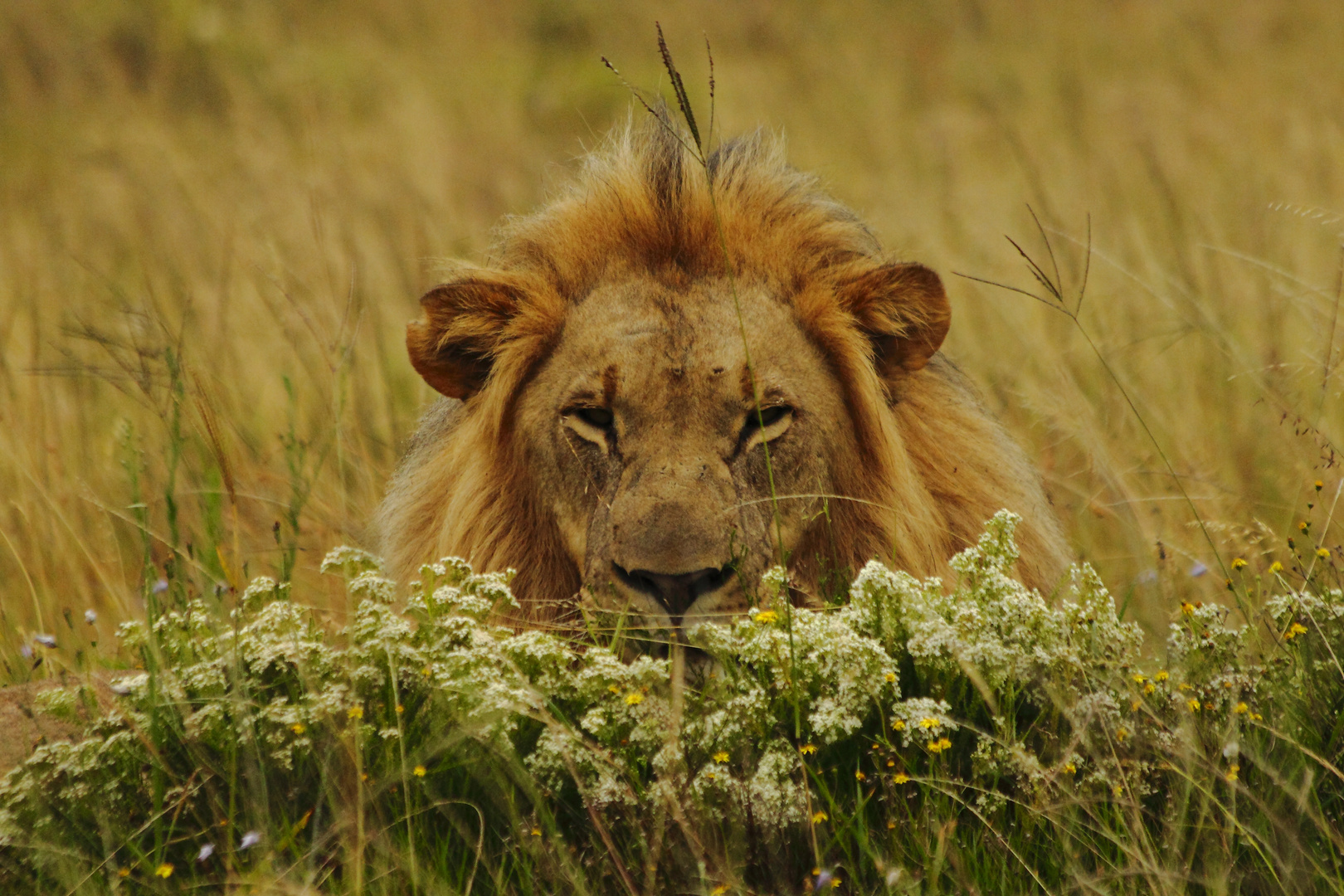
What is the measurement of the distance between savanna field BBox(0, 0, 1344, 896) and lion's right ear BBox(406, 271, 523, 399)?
602mm

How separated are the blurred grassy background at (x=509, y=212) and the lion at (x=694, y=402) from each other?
1.54 ft

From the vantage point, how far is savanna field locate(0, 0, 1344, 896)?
3082 millimetres

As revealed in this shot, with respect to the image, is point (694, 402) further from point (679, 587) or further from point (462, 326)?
point (462, 326)

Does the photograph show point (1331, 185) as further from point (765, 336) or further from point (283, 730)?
point (283, 730)

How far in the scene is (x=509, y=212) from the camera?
11398mm

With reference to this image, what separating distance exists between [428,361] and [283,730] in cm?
168

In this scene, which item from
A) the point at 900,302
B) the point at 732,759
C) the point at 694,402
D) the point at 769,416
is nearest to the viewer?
the point at 732,759

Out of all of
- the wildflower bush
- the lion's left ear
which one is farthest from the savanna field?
the lion's left ear

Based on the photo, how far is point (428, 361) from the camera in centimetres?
470

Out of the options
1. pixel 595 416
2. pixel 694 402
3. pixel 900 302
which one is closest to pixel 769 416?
pixel 694 402

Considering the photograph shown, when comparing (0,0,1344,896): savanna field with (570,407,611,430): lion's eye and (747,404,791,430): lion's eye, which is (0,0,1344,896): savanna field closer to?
(570,407,611,430): lion's eye

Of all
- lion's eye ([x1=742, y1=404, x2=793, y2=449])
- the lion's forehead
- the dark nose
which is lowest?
the dark nose

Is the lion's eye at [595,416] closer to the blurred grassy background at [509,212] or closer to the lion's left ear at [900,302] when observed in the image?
the lion's left ear at [900,302]

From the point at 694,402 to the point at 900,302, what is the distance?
0.86 m
